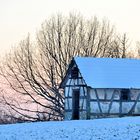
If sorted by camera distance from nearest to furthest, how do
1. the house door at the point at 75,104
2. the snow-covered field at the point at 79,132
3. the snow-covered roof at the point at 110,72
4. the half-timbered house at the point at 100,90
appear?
the snow-covered field at the point at 79,132 → the half-timbered house at the point at 100,90 → the snow-covered roof at the point at 110,72 → the house door at the point at 75,104

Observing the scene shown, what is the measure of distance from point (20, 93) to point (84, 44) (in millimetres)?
10202

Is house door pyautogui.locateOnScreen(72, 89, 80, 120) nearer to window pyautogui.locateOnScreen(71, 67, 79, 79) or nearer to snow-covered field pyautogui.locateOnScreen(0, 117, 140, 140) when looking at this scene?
window pyautogui.locateOnScreen(71, 67, 79, 79)

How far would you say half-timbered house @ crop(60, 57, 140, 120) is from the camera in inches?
1580

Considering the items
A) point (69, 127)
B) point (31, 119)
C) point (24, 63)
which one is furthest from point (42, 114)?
point (69, 127)

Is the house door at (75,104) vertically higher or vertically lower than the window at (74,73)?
lower

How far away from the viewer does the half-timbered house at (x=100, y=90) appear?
132 feet

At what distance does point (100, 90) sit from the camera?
40312 millimetres

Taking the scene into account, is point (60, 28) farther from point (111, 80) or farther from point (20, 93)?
point (111, 80)

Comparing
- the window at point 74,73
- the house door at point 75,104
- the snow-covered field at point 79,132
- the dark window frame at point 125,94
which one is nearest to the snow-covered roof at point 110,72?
the dark window frame at point 125,94

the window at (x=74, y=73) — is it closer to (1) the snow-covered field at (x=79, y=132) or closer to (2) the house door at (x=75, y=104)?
(2) the house door at (x=75, y=104)

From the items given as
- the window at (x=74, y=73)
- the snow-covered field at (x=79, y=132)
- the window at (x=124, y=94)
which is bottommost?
the snow-covered field at (x=79, y=132)

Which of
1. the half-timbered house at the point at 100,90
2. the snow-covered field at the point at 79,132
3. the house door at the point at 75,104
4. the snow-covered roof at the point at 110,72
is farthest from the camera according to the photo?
the house door at the point at 75,104

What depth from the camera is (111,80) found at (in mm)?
41188

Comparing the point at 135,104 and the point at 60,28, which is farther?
the point at 60,28
